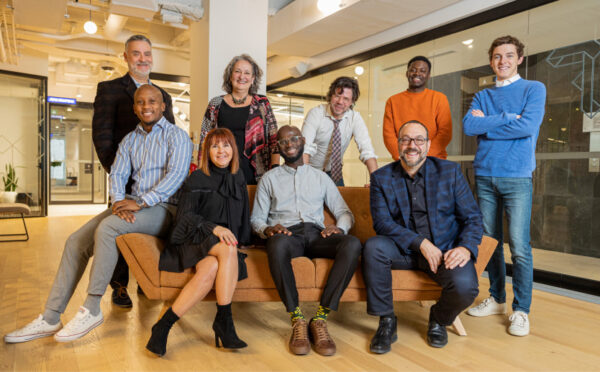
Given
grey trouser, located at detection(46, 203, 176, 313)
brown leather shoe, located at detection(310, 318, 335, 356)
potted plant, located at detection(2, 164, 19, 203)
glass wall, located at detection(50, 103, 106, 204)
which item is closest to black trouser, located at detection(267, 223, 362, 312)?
brown leather shoe, located at detection(310, 318, 335, 356)

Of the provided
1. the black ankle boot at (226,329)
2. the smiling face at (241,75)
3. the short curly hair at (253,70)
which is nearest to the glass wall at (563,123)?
the short curly hair at (253,70)

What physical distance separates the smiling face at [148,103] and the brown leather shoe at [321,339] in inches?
62.8

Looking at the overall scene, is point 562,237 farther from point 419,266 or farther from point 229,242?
point 229,242

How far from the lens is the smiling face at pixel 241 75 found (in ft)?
10.4

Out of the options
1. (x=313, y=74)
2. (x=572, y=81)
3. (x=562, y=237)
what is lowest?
(x=562, y=237)

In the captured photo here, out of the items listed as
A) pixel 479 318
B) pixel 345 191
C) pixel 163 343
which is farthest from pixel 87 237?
pixel 479 318

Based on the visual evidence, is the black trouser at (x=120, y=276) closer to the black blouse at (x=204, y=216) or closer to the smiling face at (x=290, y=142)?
the black blouse at (x=204, y=216)

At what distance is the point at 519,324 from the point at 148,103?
2682mm

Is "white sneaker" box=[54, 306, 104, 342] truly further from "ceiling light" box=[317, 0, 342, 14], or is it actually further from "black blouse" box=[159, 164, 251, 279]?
"ceiling light" box=[317, 0, 342, 14]

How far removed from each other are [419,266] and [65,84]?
11.7 metres

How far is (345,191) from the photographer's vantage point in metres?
3.41

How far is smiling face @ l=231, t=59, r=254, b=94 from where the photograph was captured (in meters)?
3.18

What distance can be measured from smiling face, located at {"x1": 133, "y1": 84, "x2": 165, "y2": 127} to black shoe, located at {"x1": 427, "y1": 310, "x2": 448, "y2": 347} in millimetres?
2107

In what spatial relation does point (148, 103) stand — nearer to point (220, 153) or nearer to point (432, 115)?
point (220, 153)
